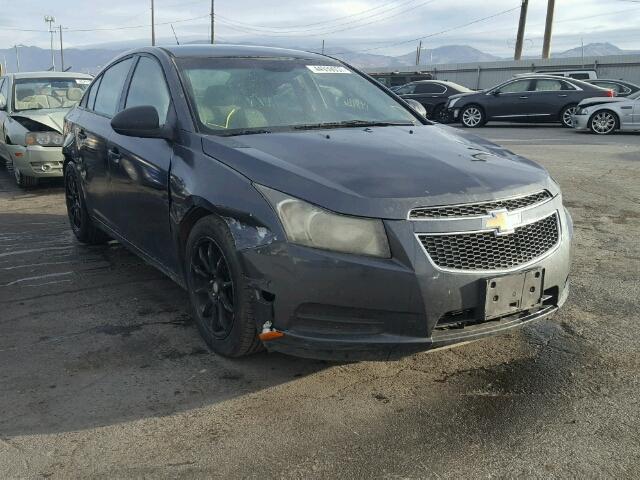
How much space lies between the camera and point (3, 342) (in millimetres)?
3639

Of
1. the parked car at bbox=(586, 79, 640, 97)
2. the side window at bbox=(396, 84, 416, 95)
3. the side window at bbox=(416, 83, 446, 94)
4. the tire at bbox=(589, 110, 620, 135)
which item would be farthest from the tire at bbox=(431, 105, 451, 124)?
the tire at bbox=(589, 110, 620, 135)

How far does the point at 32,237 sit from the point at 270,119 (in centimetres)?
351

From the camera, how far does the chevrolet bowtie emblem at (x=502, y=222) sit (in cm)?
282

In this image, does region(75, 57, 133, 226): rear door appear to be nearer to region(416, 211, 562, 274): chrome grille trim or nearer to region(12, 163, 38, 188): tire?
region(416, 211, 562, 274): chrome grille trim

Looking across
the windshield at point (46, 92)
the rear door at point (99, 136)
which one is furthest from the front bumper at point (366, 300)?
the windshield at point (46, 92)

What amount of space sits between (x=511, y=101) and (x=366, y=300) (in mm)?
16997

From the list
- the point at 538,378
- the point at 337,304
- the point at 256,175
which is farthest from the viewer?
the point at 538,378

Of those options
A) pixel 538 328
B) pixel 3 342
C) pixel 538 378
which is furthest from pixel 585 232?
pixel 3 342

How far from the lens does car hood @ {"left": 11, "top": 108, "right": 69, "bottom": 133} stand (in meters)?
8.51

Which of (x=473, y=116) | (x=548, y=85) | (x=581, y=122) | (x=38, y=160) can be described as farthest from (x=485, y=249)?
(x=473, y=116)

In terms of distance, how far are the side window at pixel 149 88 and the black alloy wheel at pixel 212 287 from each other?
96cm

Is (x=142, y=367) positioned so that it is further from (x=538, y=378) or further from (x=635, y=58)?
(x=635, y=58)

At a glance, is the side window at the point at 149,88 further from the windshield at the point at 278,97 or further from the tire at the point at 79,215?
the tire at the point at 79,215

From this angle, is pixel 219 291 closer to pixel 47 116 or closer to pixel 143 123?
pixel 143 123
